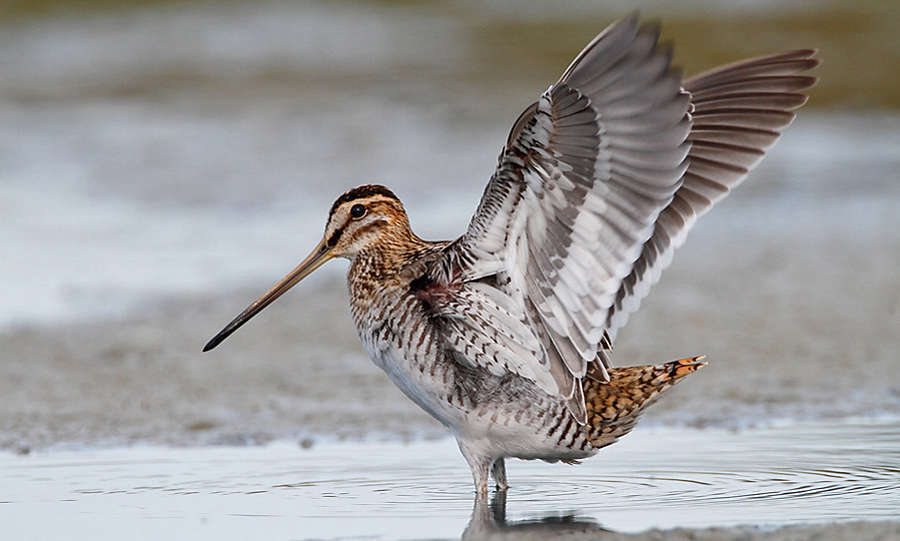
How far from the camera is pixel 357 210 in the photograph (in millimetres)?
5863

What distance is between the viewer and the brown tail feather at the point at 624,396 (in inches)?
215

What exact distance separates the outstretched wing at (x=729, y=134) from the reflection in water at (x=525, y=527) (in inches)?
37.5

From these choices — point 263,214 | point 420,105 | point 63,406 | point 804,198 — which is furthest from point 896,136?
point 63,406

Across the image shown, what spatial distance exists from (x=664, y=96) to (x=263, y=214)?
25.8ft

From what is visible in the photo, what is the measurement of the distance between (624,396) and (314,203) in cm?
733

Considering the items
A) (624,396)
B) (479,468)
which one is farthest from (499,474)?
(624,396)

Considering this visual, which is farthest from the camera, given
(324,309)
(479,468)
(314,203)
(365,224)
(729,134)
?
(314,203)

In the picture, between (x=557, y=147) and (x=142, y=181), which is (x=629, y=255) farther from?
(x=142, y=181)

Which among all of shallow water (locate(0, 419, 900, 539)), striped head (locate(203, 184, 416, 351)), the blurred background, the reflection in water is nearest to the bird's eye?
striped head (locate(203, 184, 416, 351))

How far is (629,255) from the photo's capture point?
488 centimetres

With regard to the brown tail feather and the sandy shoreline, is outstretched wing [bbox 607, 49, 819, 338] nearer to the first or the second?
the brown tail feather

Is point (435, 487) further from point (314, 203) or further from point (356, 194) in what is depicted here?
point (314, 203)

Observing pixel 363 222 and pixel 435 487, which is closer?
pixel 435 487

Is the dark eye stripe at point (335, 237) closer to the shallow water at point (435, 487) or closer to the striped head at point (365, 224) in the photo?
the striped head at point (365, 224)
